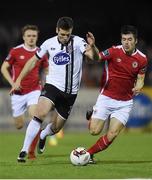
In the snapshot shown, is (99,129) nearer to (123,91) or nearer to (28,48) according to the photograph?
(123,91)

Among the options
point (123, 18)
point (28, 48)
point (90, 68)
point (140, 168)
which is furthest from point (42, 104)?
point (123, 18)

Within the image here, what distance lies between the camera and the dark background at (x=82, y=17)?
2773 cm

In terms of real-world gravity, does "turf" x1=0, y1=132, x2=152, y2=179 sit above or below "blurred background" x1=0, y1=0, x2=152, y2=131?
above

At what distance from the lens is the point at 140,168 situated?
1120 cm

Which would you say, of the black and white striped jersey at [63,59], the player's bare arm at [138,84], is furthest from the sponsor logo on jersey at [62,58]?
the player's bare arm at [138,84]

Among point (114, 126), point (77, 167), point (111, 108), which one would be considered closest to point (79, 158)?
point (77, 167)

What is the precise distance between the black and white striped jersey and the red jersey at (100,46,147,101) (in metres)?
0.49

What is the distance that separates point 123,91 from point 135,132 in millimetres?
11593

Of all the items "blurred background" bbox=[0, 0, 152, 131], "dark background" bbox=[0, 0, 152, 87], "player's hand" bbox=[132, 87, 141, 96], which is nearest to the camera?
"player's hand" bbox=[132, 87, 141, 96]

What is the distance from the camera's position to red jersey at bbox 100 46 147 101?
12.1 meters

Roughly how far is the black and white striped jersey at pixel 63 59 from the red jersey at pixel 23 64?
228cm

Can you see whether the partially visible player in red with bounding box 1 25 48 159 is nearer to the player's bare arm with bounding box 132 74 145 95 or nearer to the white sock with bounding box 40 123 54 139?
the white sock with bounding box 40 123 54 139

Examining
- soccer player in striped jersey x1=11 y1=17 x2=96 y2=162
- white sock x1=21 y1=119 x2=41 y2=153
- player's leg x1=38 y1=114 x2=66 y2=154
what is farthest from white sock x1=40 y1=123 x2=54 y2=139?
white sock x1=21 y1=119 x2=41 y2=153

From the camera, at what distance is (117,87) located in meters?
12.2
